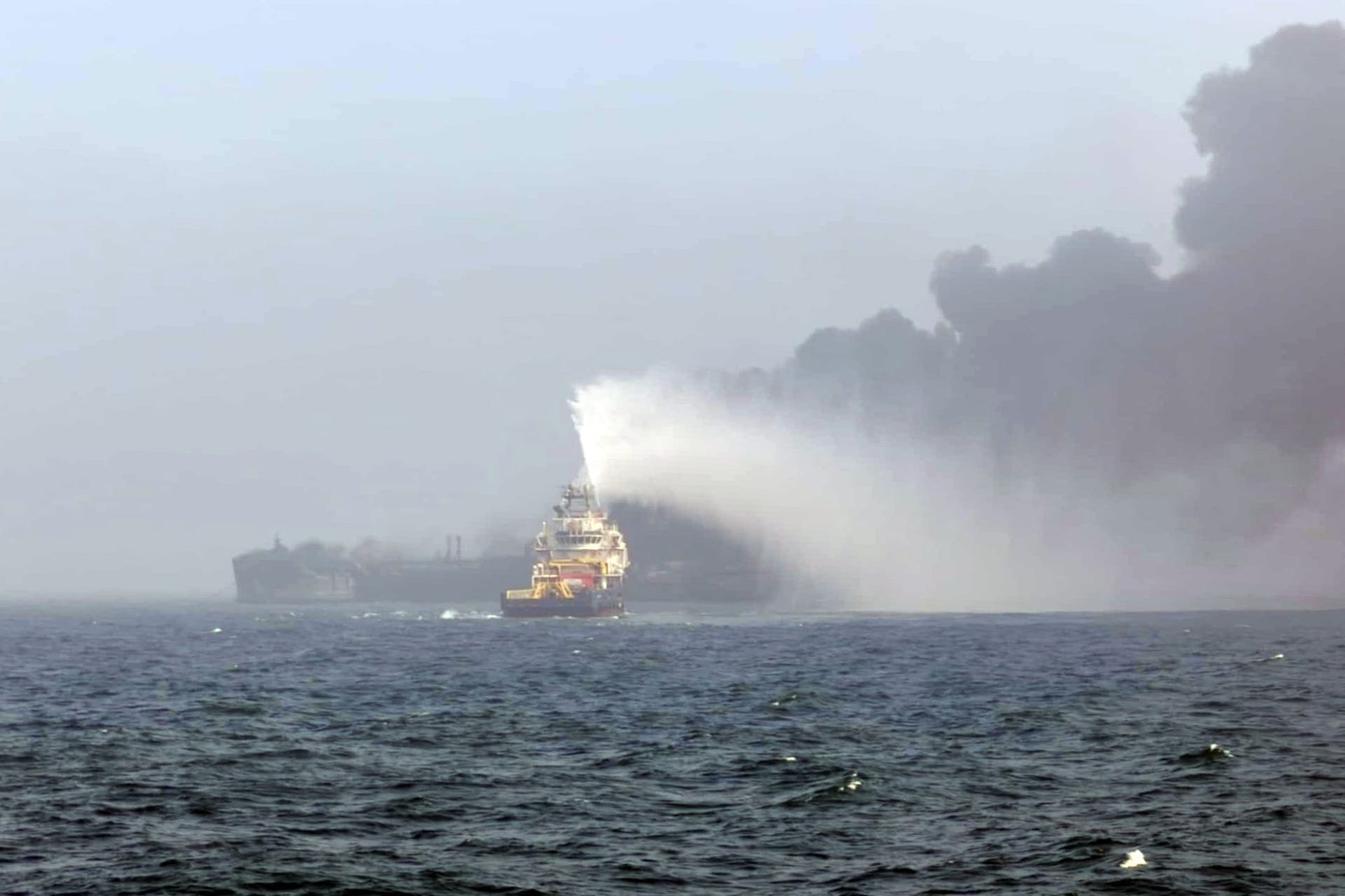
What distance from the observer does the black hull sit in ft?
481

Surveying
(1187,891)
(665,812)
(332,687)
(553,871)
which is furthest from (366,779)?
(332,687)

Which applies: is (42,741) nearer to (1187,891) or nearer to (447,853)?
(447,853)

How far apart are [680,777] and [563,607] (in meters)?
106

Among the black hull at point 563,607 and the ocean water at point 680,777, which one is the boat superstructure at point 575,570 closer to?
the black hull at point 563,607

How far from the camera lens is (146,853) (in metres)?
31.0

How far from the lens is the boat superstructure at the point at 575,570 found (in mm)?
147750

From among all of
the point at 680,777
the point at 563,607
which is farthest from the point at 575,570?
the point at 680,777

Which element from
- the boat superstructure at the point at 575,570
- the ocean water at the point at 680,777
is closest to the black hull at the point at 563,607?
the boat superstructure at the point at 575,570

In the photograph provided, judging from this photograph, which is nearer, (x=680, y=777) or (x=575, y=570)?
(x=680, y=777)

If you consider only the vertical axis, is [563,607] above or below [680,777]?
above

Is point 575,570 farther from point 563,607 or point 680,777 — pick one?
point 680,777

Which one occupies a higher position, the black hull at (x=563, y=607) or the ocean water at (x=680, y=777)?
the black hull at (x=563, y=607)

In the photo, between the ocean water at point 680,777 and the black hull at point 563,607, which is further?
the black hull at point 563,607

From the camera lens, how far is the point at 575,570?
151125 millimetres
